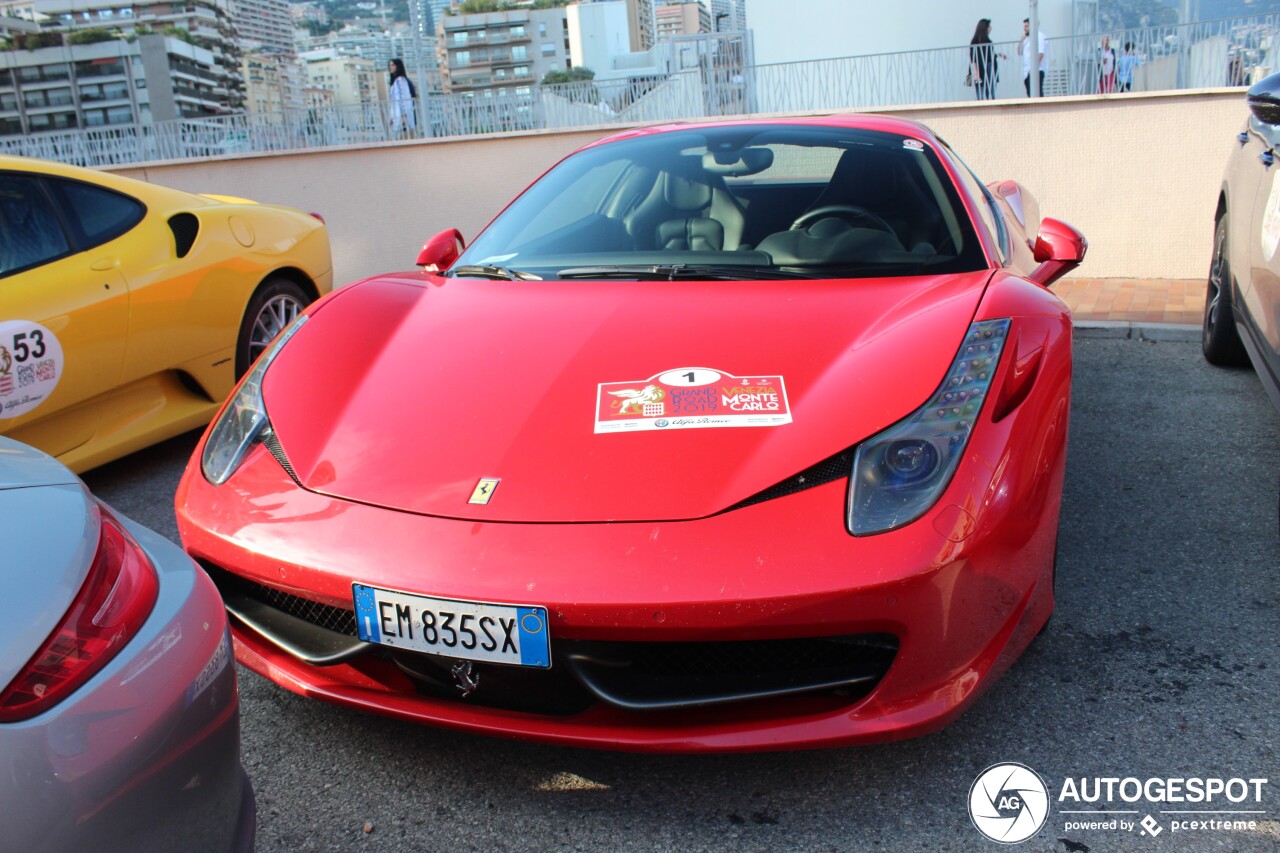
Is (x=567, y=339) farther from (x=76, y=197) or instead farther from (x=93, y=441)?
(x=76, y=197)

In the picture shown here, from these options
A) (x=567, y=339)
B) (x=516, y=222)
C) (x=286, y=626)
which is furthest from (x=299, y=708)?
(x=516, y=222)

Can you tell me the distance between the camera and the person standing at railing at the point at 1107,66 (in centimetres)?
737

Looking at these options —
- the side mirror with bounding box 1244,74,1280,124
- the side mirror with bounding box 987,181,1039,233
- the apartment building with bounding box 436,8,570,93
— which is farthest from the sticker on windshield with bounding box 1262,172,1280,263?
the apartment building with bounding box 436,8,570,93

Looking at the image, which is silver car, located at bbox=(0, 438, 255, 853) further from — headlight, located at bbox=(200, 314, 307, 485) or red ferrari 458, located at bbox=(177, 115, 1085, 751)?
headlight, located at bbox=(200, 314, 307, 485)

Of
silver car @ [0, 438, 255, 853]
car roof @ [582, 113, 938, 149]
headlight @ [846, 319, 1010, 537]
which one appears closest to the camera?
silver car @ [0, 438, 255, 853]

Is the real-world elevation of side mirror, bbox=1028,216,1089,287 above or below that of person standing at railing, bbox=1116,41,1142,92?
below

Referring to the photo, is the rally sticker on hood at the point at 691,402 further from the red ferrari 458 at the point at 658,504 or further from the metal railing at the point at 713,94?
the metal railing at the point at 713,94

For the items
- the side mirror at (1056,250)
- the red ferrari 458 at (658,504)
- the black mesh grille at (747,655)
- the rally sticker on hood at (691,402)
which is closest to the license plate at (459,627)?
the red ferrari 458 at (658,504)

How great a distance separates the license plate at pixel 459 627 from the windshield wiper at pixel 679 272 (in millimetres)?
1214

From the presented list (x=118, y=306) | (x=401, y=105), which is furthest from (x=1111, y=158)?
(x=118, y=306)

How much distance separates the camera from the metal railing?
23.5 feet

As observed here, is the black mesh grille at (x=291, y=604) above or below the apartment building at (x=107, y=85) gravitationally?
below

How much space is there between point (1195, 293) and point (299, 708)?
6.16m

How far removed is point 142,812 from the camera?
4.15 feet
